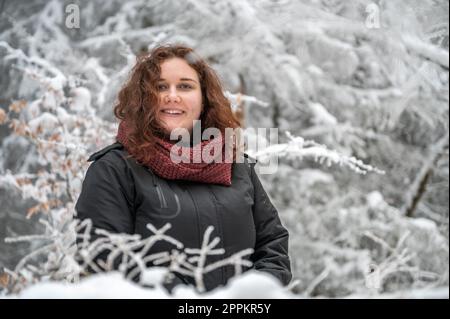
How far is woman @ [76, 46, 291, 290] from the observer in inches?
70.4

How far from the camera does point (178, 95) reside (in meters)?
2.10

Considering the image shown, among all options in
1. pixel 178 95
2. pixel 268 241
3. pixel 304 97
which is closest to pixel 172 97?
pixel 178 95

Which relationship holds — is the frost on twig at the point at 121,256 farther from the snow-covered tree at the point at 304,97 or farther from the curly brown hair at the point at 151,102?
the snow-covered tree at the point at 304,97

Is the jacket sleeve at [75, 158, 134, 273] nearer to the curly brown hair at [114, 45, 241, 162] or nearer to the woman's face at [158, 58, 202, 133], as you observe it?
the curly brown hair at [114, 45, 241, 162]

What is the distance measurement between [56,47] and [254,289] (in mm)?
4182

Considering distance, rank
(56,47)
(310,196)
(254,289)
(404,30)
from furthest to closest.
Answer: (310,196), (56,47), (404,30), (254,289)

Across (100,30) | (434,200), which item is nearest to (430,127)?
(434,200)

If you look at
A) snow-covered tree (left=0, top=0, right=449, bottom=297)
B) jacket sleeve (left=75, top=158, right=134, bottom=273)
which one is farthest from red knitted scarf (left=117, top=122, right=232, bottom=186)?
snow-covered tree (left=0, top=0, right=449, bottom=297)

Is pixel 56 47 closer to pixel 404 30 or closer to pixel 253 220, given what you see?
pixel 404 30

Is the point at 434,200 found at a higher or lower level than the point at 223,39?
lower

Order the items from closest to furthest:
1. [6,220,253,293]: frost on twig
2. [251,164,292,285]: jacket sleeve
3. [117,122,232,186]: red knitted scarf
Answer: [6,220,253,293]: frost on twig, [117,122,232,186]: red knitted scarf, [251,164,292,285]: jacket sleeve

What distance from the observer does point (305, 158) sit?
211 inches

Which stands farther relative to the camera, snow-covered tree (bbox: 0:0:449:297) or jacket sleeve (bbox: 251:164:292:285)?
snow-covered tree (bbox: 0:0:449:297)

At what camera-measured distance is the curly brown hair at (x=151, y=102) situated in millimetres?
1944
